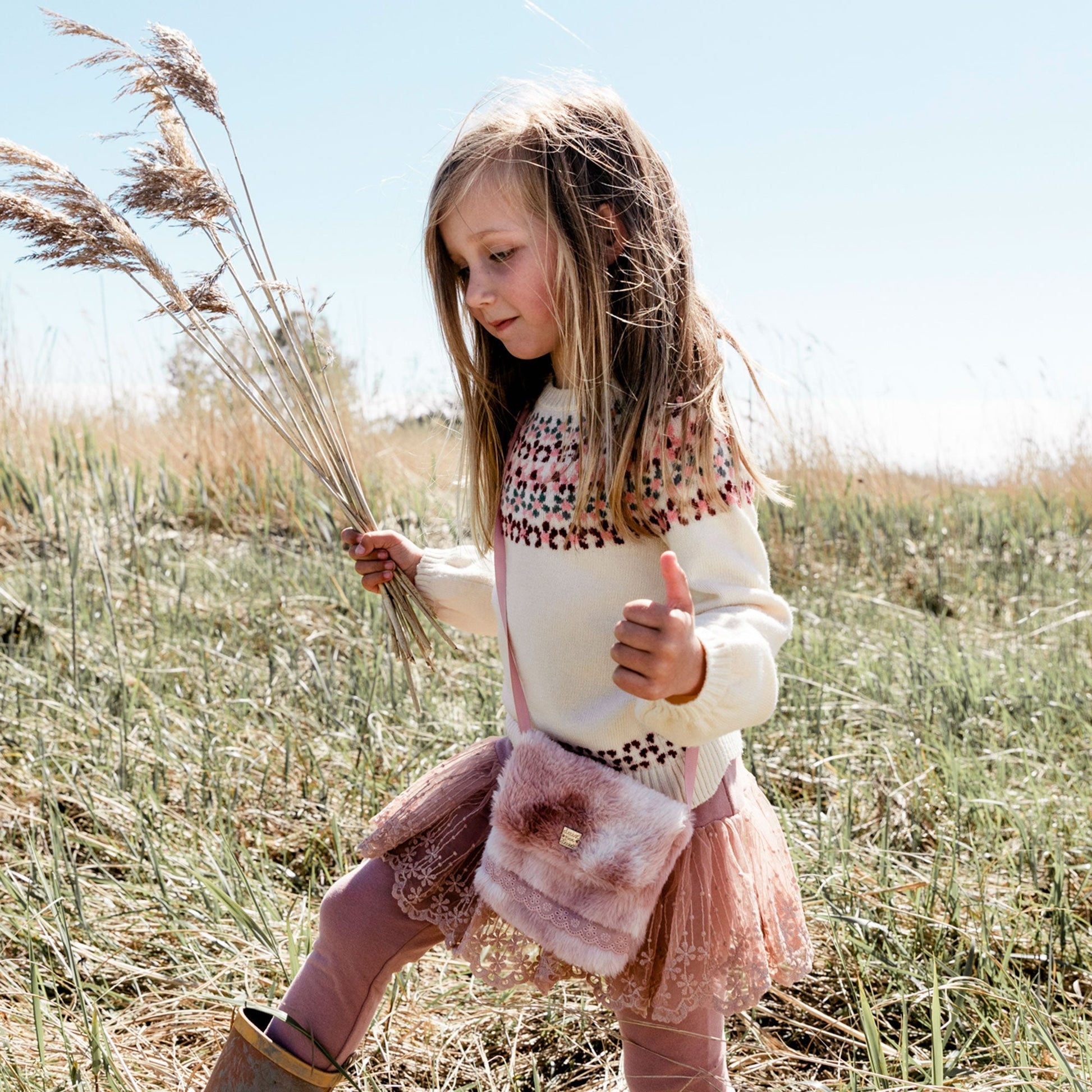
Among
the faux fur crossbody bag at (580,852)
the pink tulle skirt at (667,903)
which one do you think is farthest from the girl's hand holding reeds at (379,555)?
the faux fur crossbody bag at (580,852)

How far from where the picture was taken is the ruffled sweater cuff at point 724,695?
106cm

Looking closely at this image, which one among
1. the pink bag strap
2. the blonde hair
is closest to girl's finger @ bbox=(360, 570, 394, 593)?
the pink bag strap

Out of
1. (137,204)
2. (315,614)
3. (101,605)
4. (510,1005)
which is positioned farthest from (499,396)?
(101,605)

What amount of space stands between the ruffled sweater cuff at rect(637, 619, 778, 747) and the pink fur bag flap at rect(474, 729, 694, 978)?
0.12 m

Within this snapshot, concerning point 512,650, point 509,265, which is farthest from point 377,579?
point 509,265

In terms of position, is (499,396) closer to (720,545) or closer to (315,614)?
(720,545)

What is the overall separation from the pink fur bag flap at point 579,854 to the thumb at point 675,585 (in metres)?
0.29

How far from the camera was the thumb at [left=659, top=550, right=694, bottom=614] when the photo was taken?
979 millimetres

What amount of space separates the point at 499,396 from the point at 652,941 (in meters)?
0.80

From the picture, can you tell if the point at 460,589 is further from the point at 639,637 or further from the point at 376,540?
the point at 639,637

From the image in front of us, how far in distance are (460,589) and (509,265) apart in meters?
0.51

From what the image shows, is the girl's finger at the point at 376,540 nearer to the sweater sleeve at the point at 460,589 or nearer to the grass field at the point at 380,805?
the sweater sleeve at the point at 460,589
